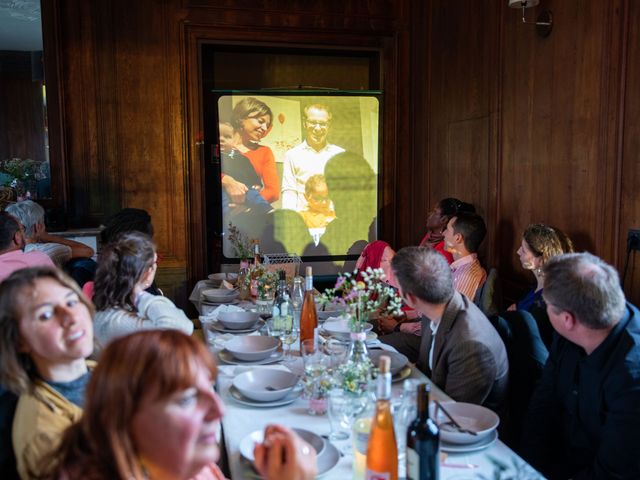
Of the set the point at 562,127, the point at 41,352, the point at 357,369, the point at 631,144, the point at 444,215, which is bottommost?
the point at 357,369

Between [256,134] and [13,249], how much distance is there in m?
2.51

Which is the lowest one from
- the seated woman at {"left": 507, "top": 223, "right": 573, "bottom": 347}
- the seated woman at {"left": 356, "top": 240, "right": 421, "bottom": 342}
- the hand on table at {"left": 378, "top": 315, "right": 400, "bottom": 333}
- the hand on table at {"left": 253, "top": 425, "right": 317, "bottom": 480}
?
the hand on table at {"left": 378, "top": 315, "right": 400, "bottom": 333}

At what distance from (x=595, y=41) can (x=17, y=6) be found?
13.8ft

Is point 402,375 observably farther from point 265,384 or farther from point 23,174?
point 23,174

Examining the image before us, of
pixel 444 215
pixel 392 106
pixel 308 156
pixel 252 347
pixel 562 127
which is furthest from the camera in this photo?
pixel 392 106

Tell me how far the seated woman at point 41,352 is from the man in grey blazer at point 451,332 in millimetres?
1147

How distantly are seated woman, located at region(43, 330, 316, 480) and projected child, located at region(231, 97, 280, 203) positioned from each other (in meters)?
4.49

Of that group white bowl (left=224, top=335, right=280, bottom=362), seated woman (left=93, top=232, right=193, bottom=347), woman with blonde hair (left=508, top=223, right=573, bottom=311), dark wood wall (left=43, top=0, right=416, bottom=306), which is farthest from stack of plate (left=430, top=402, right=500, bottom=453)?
dark wood wall (left=43, top=0, right=416, bottom=306)

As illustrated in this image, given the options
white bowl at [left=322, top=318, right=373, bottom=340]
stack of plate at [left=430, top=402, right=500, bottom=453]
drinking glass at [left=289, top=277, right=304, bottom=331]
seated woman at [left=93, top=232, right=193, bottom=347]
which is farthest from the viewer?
drinking glass at [left=289, top=277, right=304, bottom=331]

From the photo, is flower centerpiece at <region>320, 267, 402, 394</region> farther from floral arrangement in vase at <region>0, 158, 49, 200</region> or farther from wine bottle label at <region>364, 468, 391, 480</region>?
floral arrangement in vase at <region>0, 158, 49, 200</region>

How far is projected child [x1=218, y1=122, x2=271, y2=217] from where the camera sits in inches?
213

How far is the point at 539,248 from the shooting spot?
321 centimetres

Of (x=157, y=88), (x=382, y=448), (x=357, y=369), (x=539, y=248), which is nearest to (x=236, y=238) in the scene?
(x=157, y=88)

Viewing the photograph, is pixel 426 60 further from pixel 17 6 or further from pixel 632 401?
pixel 632 401
